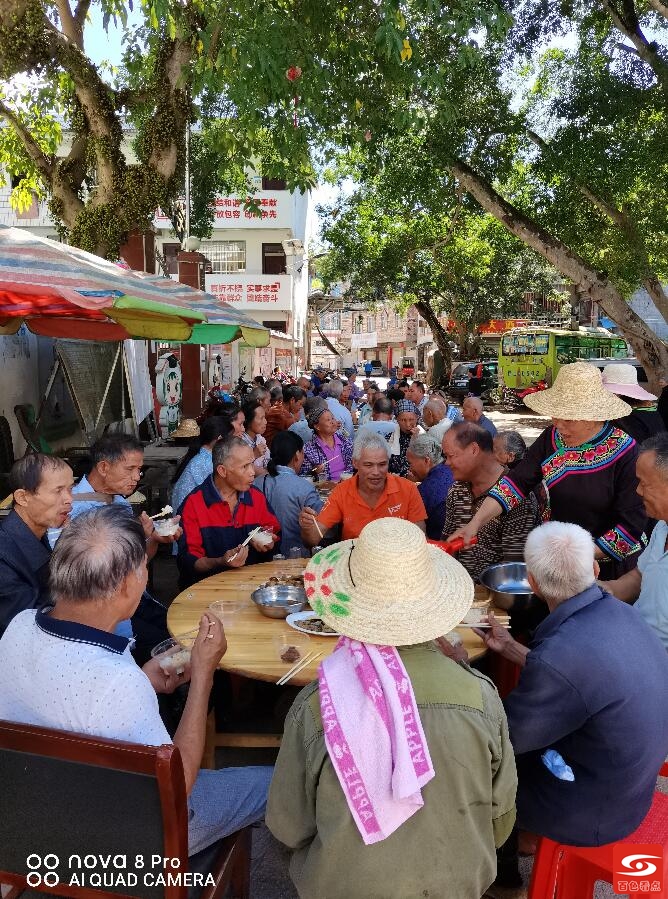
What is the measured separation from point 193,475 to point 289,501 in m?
0.99

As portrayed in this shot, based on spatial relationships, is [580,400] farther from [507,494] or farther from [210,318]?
[210,318]

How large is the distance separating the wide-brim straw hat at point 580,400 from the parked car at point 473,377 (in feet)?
82.8

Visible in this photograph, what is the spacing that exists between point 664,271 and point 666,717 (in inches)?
775

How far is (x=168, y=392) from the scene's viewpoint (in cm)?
1207

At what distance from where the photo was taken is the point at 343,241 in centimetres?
2536

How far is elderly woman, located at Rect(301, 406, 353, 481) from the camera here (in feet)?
23.1

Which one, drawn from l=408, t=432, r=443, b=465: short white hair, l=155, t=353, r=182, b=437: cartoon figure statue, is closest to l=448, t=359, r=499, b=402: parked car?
l=155, t=353, r=182, b=437: cartoon figure statue

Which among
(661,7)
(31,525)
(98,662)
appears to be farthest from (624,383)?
(661,7)

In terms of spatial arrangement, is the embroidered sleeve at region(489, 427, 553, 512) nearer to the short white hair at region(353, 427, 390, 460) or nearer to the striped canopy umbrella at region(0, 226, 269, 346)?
the short white hair at region(353, 427, 390, 460)

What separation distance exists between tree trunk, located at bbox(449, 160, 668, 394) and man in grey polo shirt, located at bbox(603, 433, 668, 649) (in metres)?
10.0

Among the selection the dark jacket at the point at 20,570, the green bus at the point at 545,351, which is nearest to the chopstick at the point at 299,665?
the dark jacket at the point at 20,570

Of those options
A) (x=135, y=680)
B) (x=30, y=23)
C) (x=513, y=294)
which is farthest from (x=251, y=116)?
(x=513, y=294)

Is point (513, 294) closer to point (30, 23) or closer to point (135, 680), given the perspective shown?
point (30, 23)

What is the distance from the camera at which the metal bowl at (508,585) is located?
10.9 ft
